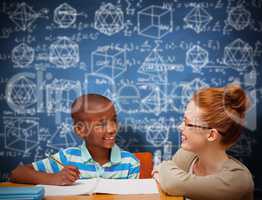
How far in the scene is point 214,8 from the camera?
279 centimetres

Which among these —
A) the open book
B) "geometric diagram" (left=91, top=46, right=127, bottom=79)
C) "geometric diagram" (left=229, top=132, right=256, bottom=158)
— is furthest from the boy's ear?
"geometric diagram" (left=229, top=132, right=256, bottom=158)

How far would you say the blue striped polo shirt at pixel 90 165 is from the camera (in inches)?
74.6

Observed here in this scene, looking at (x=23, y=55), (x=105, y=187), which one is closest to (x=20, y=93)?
(x=23, y=55)

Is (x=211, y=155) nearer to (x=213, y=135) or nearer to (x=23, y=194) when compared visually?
(x=213, y=135)

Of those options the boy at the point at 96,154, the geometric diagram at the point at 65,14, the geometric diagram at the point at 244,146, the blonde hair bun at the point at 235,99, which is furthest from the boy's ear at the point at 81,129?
the geometric diagram at the point at 244,146

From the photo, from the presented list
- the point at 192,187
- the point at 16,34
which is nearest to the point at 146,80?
the point at 16,34

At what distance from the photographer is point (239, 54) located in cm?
279

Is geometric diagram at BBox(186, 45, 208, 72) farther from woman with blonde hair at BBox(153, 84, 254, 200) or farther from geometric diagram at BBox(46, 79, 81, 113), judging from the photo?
woman with blonde hair at BBox(153, 84, 254, 200)

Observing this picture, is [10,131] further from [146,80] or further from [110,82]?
[146,80]

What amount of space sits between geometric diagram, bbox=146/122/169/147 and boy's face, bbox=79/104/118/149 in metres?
0.80

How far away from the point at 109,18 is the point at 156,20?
0.36m

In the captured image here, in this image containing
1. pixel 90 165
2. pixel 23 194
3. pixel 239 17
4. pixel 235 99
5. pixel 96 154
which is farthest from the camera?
pixel 239 17

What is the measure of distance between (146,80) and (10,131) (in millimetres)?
1133

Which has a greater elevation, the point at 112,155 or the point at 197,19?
the point at 197,19
